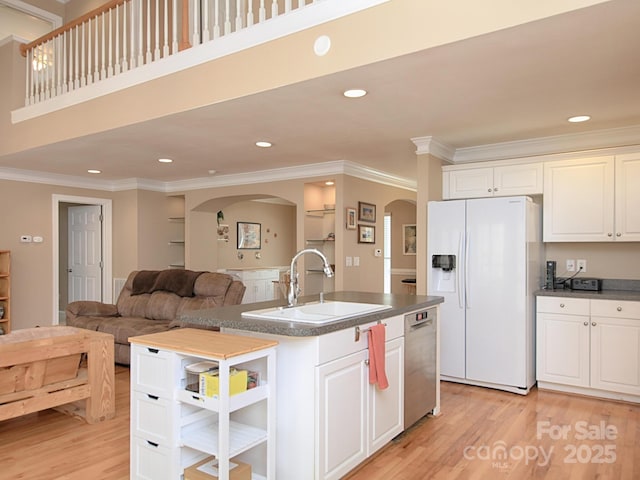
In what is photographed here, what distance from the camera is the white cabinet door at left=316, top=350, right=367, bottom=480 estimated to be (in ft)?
7.33

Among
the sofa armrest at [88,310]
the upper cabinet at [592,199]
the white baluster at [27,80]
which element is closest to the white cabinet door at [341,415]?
the upper cabinet at [592,199]

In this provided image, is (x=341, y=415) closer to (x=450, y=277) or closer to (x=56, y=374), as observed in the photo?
(x=56, y=374)

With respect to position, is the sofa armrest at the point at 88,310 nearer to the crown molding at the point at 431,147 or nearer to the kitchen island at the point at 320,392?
the kitchen island at the point at 320,392

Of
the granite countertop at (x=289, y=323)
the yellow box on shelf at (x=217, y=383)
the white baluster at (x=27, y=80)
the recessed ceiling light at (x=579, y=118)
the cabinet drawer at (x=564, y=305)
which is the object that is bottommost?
the yellow box on shelf at (x=217, y=383)

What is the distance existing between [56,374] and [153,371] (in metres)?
1.39

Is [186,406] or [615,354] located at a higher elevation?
[186,406]

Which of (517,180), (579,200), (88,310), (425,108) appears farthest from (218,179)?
(579,200)

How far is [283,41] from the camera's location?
2848 mm

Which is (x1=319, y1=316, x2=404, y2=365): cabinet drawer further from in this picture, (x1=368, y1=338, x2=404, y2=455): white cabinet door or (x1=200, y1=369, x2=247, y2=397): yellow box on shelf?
(x1=200, y1=369, x2=247, y2=397): yellow box on shelf

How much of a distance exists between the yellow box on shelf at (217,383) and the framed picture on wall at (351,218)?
371 cm

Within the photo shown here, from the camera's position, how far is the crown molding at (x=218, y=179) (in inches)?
225

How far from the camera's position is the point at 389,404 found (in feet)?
9.25

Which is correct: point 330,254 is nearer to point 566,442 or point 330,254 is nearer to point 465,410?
point 465,410

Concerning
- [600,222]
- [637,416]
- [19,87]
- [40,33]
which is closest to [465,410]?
[637,416]
